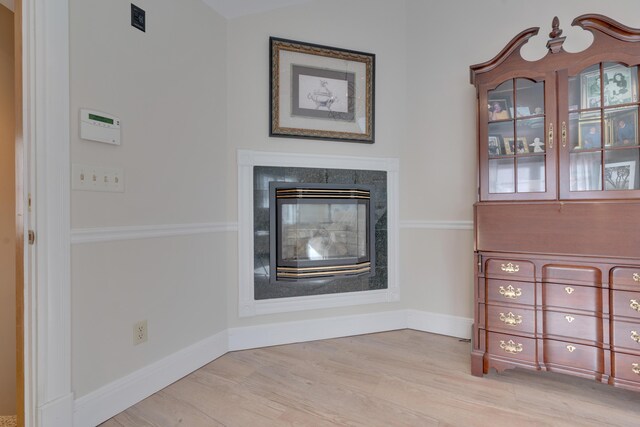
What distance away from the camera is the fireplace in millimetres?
2574

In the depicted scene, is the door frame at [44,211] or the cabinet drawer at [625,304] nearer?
the door frame at [44,211]

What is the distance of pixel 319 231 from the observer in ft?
8.93

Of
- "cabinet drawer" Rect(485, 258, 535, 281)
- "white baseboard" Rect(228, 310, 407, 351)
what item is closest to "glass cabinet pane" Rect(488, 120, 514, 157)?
"cabinet drawer" Rect(485, 258, 535, 281)

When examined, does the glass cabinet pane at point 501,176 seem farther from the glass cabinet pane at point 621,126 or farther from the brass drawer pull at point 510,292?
the brass drawer pull at point 510,292

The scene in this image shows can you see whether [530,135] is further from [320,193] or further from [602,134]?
[320,193]

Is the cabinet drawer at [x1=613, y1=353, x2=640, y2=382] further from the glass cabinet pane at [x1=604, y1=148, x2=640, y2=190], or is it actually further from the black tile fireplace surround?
the black tile fireplace surround

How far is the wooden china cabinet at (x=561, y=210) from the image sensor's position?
5.71 ft

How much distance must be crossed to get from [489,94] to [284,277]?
1860 mm

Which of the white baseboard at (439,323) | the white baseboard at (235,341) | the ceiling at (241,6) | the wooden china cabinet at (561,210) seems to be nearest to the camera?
the white baseboard at (235,341)

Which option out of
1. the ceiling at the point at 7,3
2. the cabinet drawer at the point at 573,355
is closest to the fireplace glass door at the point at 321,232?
the cabinet drawer at the point at 573,355

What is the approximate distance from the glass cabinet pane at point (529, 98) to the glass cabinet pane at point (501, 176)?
29cm

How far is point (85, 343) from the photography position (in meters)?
1.56

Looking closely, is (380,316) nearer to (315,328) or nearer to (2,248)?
(315,328)

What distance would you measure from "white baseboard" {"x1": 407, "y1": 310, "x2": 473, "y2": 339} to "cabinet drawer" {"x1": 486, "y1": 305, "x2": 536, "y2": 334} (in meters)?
0.67
